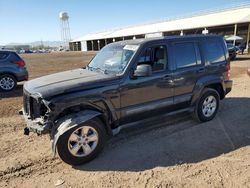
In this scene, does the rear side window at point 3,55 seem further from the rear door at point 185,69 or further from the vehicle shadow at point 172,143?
the rear door at point 185,69

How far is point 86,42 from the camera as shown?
82.0 m

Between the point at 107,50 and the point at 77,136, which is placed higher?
the point at 107,50

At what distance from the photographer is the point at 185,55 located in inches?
209

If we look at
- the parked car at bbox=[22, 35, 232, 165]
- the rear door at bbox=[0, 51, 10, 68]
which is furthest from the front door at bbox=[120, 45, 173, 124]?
the rear door at bbox=[0, 51, 10, 68]

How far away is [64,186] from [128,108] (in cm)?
175

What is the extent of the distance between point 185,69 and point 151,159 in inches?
83.7

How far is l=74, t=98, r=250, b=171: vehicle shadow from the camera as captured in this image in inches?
161

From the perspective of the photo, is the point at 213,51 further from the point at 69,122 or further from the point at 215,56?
the point at 69,122

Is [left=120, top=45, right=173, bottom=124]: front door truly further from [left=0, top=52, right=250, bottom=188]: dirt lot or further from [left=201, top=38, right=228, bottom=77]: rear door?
[left=201, top=38, right=228, bottom=77]: rear door

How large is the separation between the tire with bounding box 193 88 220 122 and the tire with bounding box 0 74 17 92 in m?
7.71

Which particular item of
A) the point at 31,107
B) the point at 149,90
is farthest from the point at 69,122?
the point at 149,90

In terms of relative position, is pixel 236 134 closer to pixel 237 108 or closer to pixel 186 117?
pixel 186 117

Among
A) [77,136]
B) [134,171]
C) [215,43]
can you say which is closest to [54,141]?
[77,136]

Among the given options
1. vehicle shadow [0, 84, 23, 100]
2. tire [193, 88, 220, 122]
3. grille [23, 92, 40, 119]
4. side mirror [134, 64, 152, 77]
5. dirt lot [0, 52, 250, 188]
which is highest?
side mirror [134, 64, 152, 77]
